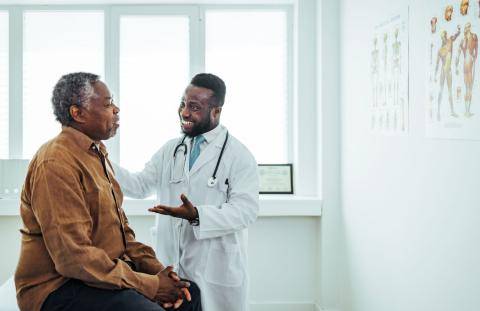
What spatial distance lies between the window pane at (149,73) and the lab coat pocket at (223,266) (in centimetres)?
169

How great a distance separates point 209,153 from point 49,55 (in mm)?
1984

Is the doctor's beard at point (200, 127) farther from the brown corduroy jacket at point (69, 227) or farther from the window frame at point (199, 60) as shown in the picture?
the window frame at point (199, 60)

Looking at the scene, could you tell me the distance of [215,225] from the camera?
98.0 inches

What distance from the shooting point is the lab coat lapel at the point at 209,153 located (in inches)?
104

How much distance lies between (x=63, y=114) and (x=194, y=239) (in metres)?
0.84

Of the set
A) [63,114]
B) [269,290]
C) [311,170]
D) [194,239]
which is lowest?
[269,290]

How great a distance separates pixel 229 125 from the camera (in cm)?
420

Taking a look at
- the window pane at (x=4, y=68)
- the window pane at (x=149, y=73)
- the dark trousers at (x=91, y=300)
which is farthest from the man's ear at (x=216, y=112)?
the window pane at (x=4, y=68)

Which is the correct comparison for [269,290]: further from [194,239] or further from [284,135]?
[194,239]

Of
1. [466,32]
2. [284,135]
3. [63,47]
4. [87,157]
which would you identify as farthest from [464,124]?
[63,47]

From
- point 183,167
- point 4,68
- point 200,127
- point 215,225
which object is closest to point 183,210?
point 215,225

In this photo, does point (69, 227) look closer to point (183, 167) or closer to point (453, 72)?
point (183, 167)

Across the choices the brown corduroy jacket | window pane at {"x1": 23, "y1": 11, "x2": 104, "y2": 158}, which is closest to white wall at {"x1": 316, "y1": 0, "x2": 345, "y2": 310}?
window pane at {"x1": 23, "y1": 11, "x2": 104, "y2": 158}

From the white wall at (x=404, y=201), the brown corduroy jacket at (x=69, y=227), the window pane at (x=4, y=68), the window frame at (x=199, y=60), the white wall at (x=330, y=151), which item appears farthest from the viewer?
the window pane at (x=4, y=68)
